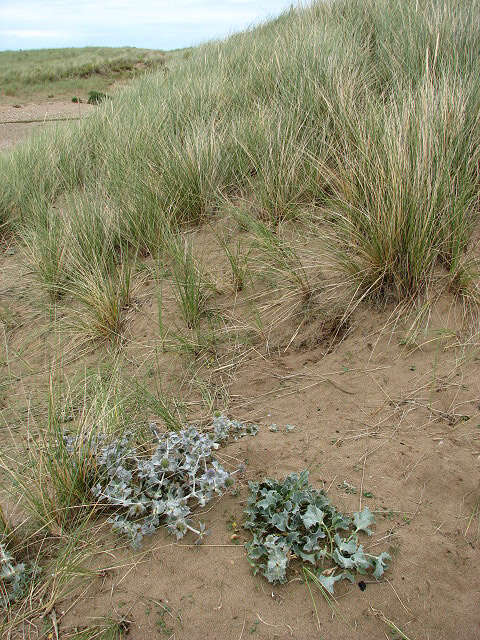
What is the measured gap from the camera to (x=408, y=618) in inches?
55.4

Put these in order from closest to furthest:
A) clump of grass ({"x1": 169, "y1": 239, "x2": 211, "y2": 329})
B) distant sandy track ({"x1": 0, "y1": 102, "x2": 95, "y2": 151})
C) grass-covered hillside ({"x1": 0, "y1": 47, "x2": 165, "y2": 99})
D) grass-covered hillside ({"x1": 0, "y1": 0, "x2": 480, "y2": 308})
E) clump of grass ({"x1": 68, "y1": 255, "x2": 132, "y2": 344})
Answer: grass-covered hillside ({"x1": 0, "y1": 0, "x2": 480, "y2": 308})
clump of grass ({"x1": 169, "y1": 239, "x2": 211, "y2": 329})
clump of grass ({"x1": 68, "y1": 255, "x2": 132, "y2": 344})
distant sandy track ({"x1": 0, "y1": 102, "x2": 95, "y2": 151})
grass-covered hillside ({"x1": 0, "y1": 47, "x2": 165, "y2": 99})

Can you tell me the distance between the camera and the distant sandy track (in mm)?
11711

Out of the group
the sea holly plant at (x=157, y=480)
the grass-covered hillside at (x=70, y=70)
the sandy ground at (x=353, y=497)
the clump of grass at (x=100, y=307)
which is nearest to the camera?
the sandy ground at (x=353, y=497)

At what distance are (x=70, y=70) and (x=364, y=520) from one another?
84.1 ft

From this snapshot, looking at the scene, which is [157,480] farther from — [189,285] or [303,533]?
[189,285]

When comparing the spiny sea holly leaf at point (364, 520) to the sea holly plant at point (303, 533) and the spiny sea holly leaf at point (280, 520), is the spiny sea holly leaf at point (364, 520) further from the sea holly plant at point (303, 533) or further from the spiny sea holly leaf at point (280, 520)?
the spiny sea holly leaf at point (280, 520)

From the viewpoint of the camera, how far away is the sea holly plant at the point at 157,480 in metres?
1.71

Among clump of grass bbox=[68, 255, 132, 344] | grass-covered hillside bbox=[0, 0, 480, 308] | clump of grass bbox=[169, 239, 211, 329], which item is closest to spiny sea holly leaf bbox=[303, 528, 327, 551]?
grass-covered hillside bbox=[0, 0, 480, 308]

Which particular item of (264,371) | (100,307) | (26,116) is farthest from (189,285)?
(26,116)

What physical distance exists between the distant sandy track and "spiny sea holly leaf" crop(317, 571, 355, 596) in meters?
10.4

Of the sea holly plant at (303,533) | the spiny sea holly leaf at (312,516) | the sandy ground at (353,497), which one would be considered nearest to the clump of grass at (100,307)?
the sandy ground at (353,497)

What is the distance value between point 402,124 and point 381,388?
1.60 metres

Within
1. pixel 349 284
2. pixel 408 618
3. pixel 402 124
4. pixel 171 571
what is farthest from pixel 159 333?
pixel 408 618

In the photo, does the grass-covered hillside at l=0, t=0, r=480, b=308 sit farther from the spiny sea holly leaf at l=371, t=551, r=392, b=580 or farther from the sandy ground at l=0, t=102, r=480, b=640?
the spiny sea holly leaf at l=371, t=551, r=392, b=580
